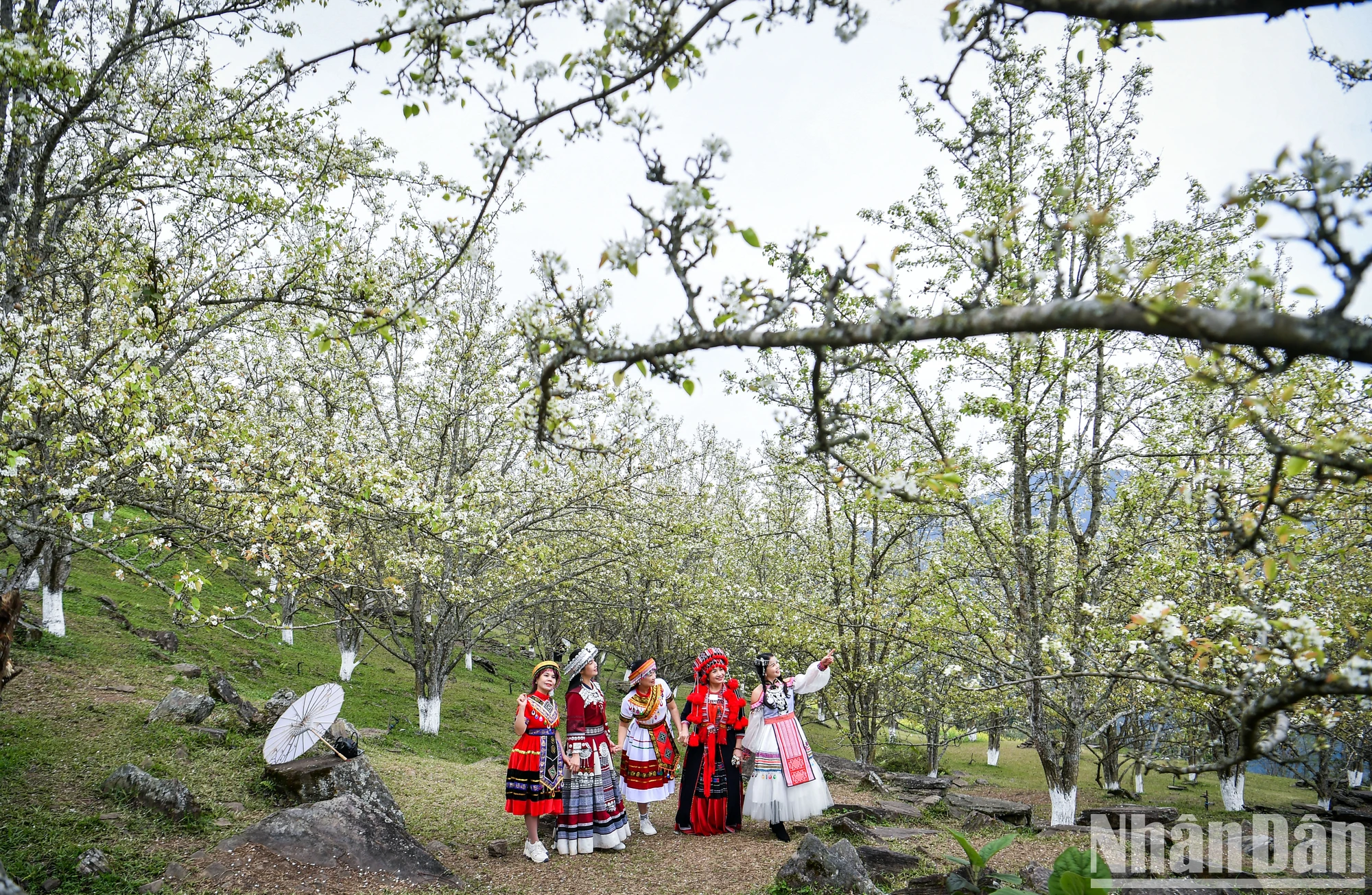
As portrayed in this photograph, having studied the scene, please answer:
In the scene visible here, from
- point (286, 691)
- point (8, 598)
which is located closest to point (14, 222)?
point (8, 598)

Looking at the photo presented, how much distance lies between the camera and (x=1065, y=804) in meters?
11.3

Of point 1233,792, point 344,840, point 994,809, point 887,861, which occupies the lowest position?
point 1233,792

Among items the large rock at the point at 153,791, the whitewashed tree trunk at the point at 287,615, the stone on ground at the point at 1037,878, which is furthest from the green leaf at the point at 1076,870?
the whitewashed tree trunk at the point at 287,615

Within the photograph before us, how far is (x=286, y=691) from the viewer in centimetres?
1108

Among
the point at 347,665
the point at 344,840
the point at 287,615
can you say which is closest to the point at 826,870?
the point at 344,840

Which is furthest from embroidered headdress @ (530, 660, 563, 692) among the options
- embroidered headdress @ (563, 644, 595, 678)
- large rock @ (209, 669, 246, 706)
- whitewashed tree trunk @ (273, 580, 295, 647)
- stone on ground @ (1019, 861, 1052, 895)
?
whitewashed tree trunk @ (273, 580, 295, 647)

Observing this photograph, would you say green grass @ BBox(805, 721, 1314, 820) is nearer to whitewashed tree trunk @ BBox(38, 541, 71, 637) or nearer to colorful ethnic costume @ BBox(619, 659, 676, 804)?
colorful ethnic costume @ BBox(619, 659, 676, 804)

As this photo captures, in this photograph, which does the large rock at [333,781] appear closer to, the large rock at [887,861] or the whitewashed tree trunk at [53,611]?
the large rock at [887,861]

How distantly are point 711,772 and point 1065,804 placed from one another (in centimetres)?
621

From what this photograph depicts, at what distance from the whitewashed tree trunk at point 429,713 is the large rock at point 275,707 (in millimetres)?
5029

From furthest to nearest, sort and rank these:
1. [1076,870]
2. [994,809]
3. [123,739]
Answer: [994,809] → [123,739] → [1076,870]

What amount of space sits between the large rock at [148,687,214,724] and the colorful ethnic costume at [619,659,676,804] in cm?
602

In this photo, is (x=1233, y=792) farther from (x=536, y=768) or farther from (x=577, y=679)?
(x=536, y=768)

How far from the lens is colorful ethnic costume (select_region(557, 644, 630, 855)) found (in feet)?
28.0
